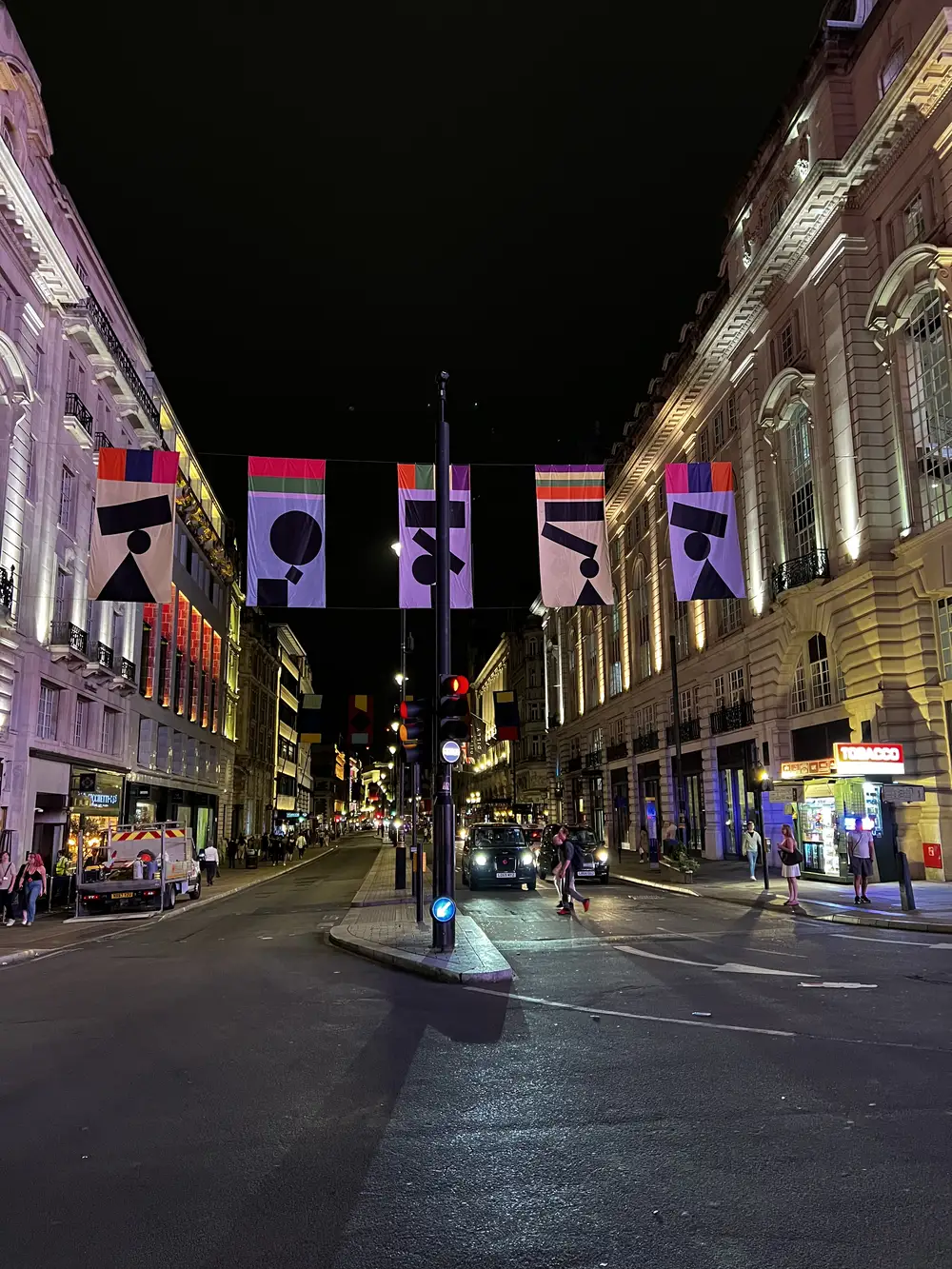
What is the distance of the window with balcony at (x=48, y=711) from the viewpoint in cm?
2902

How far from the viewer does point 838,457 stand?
92.4 ft

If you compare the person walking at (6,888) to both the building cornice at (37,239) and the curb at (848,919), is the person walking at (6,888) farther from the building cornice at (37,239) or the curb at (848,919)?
the curb at (848,919)

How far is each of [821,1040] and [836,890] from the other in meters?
17.2

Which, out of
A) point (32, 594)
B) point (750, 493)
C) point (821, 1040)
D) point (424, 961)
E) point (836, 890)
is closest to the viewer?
point (821, 1040)

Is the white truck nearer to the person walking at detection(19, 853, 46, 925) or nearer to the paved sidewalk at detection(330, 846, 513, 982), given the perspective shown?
the person walking at detection(19, 853, 46, 925)

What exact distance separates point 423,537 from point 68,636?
17.6 metres

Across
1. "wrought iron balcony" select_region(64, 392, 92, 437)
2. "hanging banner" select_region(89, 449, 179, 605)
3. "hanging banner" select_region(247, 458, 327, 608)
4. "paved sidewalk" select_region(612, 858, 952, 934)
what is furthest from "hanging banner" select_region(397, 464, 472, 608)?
"wrought iron balcony" select_region(64, 392, 92, 437)

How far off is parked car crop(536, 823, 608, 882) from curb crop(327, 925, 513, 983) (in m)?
12.9

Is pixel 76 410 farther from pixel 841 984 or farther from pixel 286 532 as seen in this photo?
pixel 841 984

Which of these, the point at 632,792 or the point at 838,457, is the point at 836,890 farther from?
the point at 632,792

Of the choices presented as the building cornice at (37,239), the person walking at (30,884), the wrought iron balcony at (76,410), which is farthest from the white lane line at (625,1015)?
the wrought iron balcony at (76,410)

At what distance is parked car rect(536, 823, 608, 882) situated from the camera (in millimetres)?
29375

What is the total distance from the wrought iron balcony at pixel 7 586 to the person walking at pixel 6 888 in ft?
22.7

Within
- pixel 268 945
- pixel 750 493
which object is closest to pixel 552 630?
pixel 750 493
